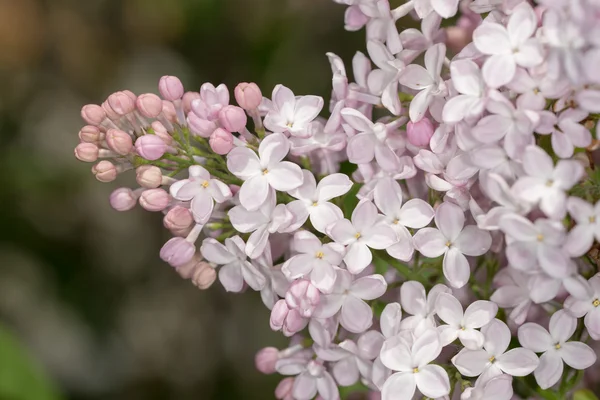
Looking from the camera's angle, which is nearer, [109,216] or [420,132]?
[420,132]

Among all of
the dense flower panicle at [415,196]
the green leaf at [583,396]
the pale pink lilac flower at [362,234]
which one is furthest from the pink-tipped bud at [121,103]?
the green leaf at [583,396]

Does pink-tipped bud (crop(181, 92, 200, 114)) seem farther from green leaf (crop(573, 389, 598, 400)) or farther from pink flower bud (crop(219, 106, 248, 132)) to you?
green leaf (crop(573, 389, 598, 400))

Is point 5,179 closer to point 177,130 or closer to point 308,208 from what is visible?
point 177,130

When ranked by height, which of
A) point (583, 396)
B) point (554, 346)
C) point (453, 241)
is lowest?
point (583, 396)

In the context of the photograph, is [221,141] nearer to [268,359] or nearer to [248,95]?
[248,95]

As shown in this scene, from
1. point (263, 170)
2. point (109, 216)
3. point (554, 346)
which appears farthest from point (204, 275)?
point (109, 216)

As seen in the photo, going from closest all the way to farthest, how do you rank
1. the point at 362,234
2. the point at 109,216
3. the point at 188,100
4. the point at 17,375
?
the point at 362,234 < the point at 188,100 < the point at 17,375 < the point at 109,216

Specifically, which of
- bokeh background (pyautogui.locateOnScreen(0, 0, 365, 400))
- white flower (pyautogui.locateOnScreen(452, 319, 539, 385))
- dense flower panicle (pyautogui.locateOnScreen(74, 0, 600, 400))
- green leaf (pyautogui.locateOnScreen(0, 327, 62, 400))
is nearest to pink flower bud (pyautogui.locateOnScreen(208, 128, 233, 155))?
dense flower panicle (pyautogui.locateOnScreen(74, 0, 600, 400))
